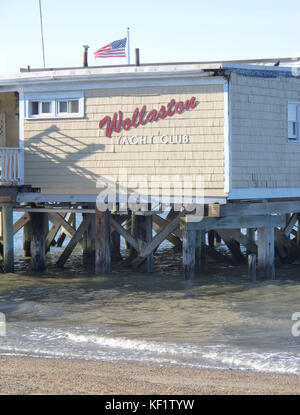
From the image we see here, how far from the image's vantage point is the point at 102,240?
19406 mm

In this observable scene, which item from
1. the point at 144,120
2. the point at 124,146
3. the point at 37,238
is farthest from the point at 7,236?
the point at 144,120

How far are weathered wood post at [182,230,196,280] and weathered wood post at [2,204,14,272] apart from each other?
5.33 metres

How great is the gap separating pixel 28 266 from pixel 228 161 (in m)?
8.84

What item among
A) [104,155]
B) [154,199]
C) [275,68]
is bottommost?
[154,199]

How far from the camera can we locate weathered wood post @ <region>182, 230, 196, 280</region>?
1773 cm

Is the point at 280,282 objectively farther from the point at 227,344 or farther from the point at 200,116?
the point at 227,344

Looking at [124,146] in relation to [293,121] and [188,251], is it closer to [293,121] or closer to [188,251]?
[188,251]

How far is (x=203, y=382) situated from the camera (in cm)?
999

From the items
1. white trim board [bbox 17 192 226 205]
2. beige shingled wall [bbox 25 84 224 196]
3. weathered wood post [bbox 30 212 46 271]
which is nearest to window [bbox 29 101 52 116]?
beige shingled wall [bbox 25 84 224 196]


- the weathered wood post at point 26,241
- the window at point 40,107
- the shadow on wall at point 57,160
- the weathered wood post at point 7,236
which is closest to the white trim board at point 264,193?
the shadow on wall at point 57,160

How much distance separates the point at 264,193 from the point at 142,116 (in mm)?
3812

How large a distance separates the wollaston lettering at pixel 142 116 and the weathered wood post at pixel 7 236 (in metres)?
3.91

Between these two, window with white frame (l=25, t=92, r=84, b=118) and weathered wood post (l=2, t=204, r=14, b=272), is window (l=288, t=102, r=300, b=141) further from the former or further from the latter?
weathered wood post (l=2, t=204, r=14, b=272)
